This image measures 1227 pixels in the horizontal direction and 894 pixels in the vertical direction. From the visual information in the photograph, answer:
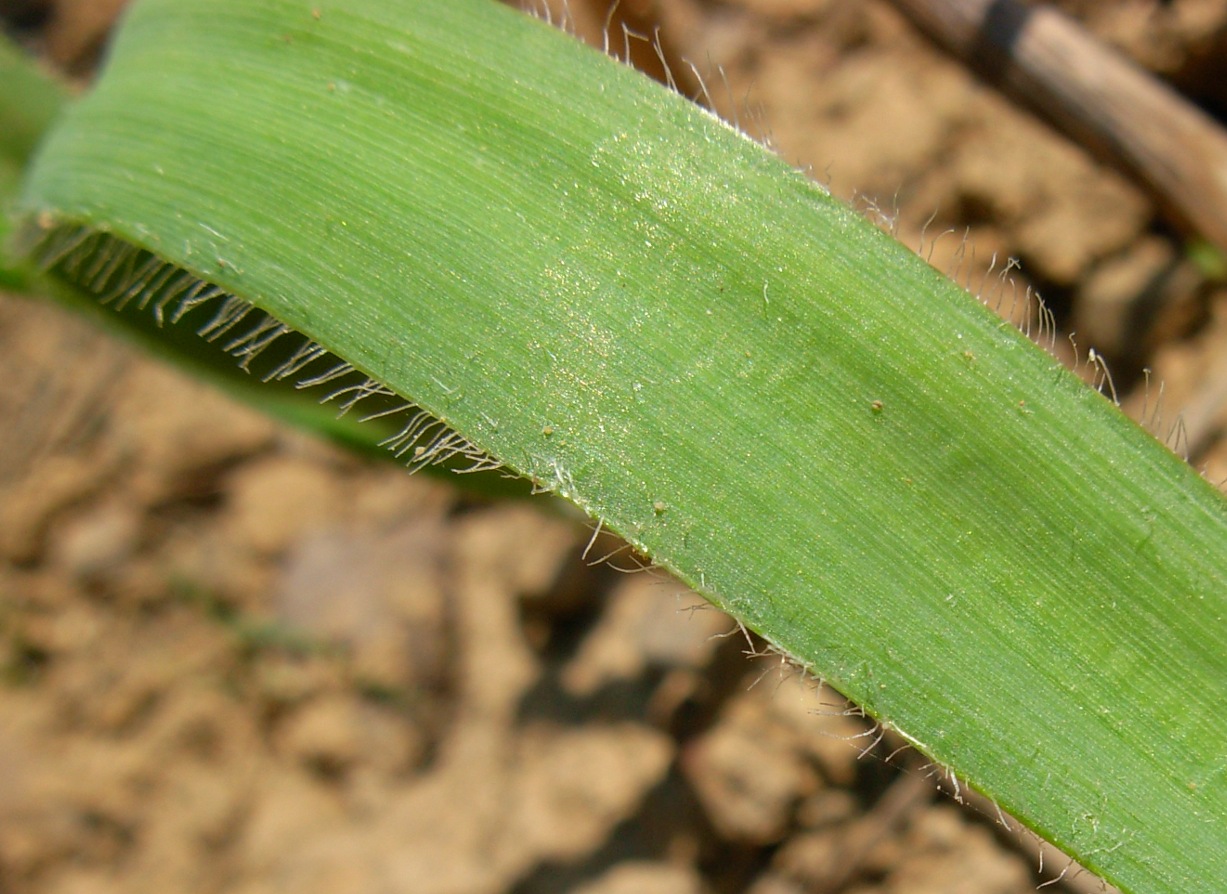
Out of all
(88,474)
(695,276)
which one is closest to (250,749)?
(88,474)

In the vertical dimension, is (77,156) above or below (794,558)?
below

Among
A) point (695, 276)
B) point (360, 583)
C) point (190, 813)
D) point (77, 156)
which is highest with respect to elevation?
point (695, 276)

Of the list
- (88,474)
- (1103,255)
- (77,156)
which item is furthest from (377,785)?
(1103,255)

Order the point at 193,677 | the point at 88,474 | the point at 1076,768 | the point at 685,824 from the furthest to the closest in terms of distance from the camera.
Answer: the point at 88,474 → the point at 193,677 → the point at 685,824 → the point at 1076,768

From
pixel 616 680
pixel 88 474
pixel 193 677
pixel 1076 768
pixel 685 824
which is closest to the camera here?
pixel 1076 768

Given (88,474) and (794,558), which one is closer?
(794,558)

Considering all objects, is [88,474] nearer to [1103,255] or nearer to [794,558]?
[794,558]
